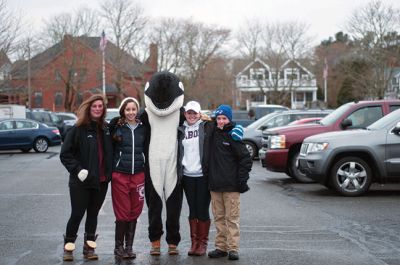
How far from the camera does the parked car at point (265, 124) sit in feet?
66.0

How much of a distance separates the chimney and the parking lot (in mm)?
57068

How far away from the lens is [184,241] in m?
7.56

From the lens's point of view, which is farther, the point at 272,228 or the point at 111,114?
the point at 111,114

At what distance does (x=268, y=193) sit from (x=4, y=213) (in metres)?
4.96

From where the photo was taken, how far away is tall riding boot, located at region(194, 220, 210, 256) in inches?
265

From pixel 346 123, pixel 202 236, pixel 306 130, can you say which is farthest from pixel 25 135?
pixel 202 236

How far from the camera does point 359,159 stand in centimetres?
1149

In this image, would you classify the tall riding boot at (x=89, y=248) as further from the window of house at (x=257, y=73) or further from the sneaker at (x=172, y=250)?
the window of house at (x=257, y=73)

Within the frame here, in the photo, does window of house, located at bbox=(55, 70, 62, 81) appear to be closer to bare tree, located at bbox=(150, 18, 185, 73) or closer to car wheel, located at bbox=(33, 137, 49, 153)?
bare tree, located at bbox=(150, 18, 185, 73)

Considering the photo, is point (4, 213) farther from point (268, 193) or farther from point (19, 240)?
point (268, 193)

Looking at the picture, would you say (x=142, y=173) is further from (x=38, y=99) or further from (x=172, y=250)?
(x=38, y=99)

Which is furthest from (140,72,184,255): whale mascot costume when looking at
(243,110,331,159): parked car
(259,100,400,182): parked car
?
(243,110,331,159): parked car

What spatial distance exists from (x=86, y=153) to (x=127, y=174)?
1.56 ft

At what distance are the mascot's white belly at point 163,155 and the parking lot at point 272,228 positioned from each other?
0.79 m
